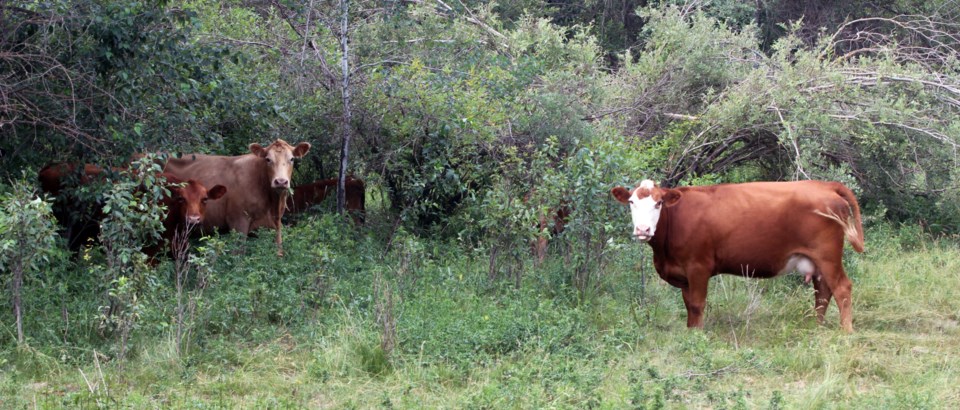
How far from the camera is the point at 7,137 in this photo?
327 inches

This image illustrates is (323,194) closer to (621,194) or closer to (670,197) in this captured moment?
(621,194)

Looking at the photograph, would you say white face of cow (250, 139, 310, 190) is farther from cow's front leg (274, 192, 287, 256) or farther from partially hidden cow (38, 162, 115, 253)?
partially hidden cow (38, 162, 115, 253)

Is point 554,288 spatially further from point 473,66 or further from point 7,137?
point 7,137

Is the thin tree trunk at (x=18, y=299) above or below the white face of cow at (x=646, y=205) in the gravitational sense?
below

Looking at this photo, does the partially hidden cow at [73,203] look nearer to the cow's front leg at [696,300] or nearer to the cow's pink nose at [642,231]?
the cow's pink nose at [642,231]

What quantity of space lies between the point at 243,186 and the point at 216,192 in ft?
2.04

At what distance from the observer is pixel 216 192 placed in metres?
10.2

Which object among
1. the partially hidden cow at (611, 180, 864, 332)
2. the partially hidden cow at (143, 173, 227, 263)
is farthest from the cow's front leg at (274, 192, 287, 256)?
the partially hidden cow at (611, 180, 864, 332)

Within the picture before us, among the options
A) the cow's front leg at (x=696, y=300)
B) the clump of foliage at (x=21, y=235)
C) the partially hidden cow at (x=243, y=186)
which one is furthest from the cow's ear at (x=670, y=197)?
the clump of foliage at (x=21, y=235)

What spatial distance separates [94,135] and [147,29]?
1.02 metres

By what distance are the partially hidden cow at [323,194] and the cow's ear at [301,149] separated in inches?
50.9

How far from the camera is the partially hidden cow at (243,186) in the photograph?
10.7 m

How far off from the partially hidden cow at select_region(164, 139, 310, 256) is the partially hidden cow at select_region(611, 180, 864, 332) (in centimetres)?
413

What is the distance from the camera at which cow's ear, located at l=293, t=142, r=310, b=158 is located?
34.5ft
